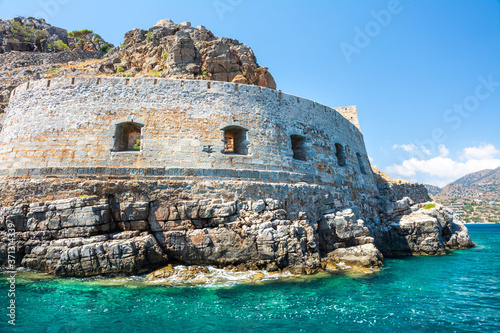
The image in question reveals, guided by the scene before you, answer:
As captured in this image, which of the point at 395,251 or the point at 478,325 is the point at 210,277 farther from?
the point at 395,251

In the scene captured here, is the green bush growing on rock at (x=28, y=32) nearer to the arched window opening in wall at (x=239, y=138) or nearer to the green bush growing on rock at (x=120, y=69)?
the green bush growing on rock at (x=120, y=69)

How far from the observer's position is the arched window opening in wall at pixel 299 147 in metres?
12.0

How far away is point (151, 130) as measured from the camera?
973 centimetres

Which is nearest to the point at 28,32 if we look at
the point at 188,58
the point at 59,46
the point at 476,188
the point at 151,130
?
the point at 59,46

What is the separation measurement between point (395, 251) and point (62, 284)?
14.1 m

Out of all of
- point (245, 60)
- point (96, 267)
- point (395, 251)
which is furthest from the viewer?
point (245, 60)

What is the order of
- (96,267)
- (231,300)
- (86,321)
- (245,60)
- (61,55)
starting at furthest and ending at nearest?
(61,55) < (245,60) < (96,267) < (231,300) < (86,321)

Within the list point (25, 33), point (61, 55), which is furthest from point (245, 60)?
point (25, 33)

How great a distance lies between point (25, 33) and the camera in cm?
3019

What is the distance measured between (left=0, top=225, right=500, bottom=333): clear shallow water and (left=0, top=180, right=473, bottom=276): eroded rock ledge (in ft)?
2.42

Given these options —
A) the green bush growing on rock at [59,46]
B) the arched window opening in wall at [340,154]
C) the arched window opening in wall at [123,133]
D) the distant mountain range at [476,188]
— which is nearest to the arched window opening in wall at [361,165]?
→ the arched window opening in wall at [340,154]

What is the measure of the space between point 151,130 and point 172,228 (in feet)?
11.9

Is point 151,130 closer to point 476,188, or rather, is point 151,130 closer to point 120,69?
point 120,69

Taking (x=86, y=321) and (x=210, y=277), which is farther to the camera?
(x=210, y=277)
